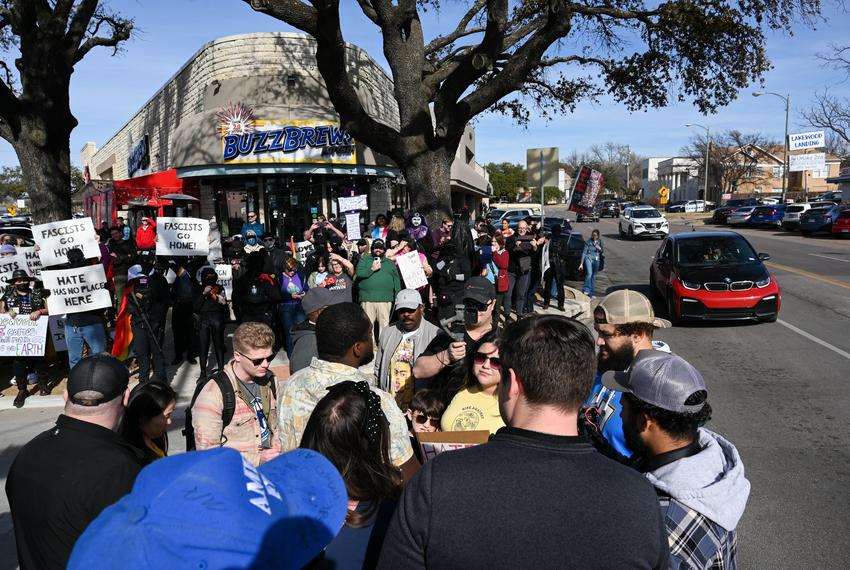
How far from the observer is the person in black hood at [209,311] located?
8234 mm

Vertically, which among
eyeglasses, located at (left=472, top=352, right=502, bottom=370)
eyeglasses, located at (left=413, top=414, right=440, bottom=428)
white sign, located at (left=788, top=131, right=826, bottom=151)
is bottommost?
eyeglasses, located at (left=413, top=414, right=440, bottom=428)

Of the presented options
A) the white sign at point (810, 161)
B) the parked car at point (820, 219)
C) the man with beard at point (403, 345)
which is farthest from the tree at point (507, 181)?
the man with beard at point (403, 345)

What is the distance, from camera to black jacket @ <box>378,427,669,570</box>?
1.50 m

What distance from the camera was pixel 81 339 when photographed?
25.2ft

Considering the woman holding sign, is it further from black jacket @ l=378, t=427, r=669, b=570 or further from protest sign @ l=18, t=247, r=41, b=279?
black jacket @ l=378, t=427, r=669, b=570

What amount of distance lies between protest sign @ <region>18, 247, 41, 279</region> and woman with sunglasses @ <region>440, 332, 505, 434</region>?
7.43 meters

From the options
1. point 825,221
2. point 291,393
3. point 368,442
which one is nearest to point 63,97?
point 291,393

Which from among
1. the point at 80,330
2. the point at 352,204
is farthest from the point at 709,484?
the point at 352,204

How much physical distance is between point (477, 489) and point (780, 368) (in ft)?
26.9

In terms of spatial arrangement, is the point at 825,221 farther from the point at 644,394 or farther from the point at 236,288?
the point at 644,394

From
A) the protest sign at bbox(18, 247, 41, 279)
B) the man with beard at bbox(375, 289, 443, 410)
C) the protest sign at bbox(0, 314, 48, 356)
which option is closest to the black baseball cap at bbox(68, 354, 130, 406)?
the man with beard at bbox(375, 289, 443, 410)

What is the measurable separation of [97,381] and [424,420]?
6.15ft

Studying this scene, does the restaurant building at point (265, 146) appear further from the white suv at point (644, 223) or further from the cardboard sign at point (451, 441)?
the white suv at point (644, 223)

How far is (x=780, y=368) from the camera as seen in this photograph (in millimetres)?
8266
